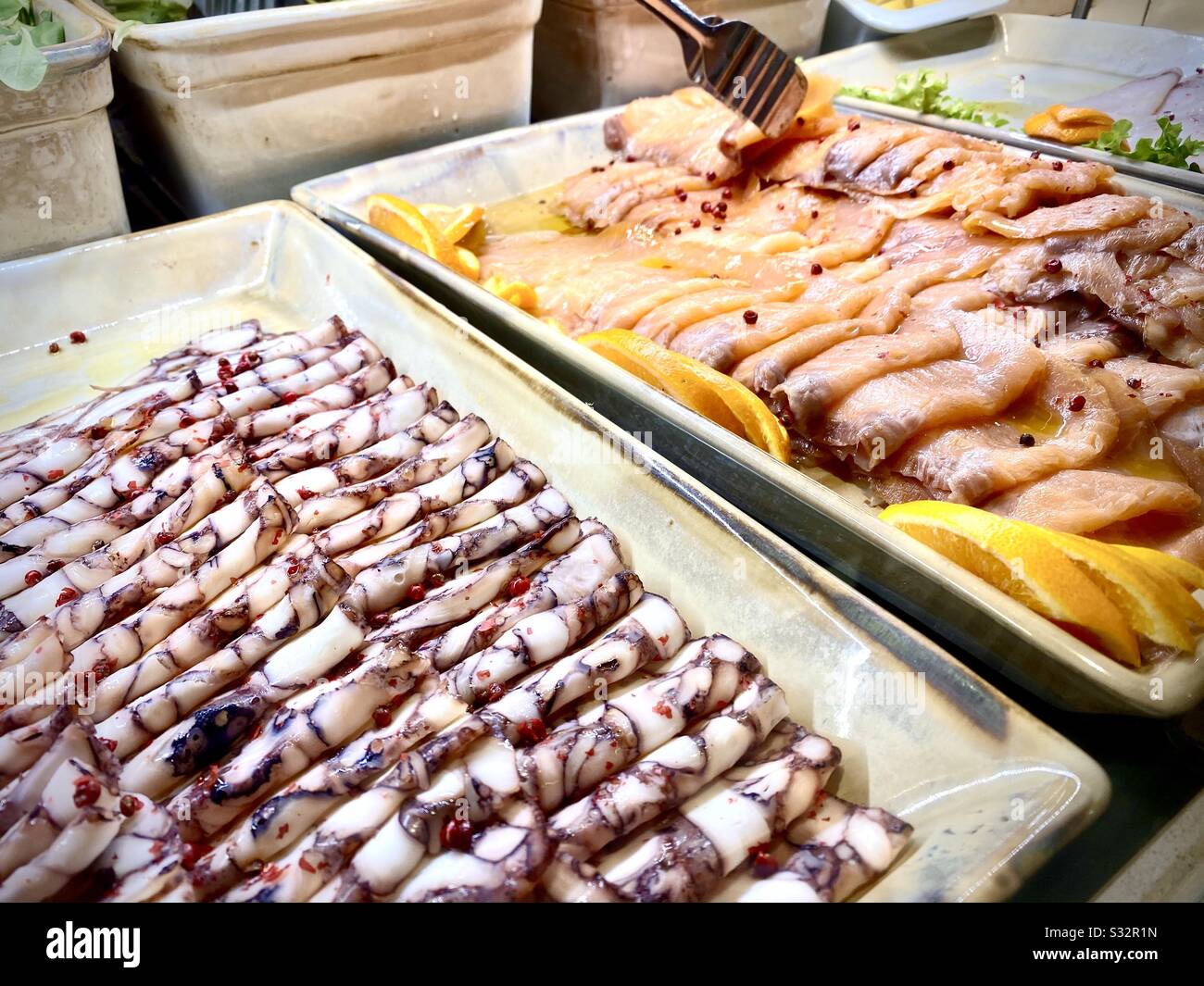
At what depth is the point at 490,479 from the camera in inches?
89.0

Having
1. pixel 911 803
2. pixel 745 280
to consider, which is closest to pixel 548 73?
pixel 745 280

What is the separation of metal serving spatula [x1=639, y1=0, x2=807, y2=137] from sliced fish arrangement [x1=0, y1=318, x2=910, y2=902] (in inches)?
81.9

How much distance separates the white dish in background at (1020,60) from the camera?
4.50 m

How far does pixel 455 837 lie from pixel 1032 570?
1.21 m

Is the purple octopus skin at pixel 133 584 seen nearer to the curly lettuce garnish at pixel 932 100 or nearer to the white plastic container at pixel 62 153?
the white plastic container at pixel 62 153

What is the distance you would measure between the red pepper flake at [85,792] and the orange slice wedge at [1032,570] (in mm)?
1676

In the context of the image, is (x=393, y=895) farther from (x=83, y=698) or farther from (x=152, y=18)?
(x=152, y=18)

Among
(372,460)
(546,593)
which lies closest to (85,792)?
(546,593)

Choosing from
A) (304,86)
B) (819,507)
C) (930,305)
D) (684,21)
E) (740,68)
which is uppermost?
(684,21)

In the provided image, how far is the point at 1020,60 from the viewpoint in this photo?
16.4ft

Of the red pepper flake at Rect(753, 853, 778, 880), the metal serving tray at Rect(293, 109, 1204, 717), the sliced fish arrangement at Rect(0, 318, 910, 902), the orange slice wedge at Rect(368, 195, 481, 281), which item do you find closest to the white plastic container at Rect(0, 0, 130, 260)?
the metal serving tray at Rect(293, 109, 1204, 717)

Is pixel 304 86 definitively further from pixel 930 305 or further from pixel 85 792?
pixel 85 792

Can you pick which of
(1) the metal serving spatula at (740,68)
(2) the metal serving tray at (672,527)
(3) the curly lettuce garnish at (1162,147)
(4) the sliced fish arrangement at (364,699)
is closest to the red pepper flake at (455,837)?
(4) the sliced fish arrangement at (364,699)

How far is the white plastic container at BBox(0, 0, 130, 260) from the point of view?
2.79 m
